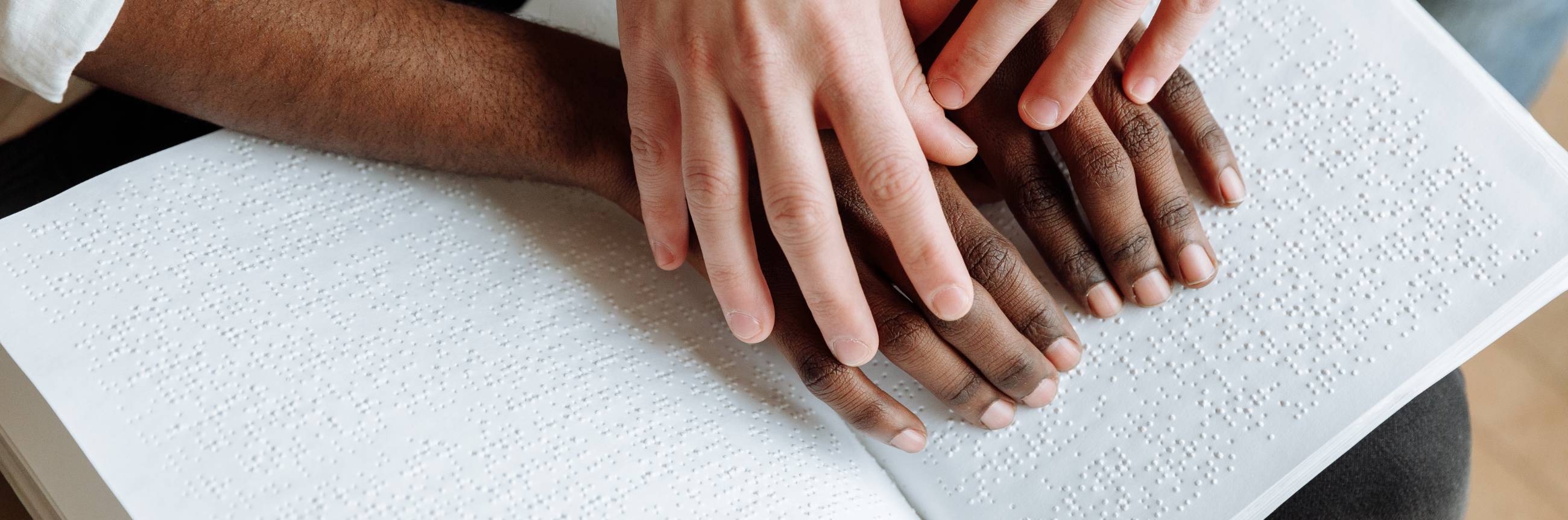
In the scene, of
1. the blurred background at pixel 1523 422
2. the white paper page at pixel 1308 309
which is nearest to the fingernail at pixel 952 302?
the white paper page at pixel 1308 309

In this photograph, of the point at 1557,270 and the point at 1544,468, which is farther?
the point at 1544,468

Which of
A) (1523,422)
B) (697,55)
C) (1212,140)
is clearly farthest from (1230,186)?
(1523,422)

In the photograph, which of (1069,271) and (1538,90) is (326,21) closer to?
(1069,271)

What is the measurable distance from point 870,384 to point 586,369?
178 mm

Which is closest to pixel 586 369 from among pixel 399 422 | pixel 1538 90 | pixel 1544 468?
pixel 399 422

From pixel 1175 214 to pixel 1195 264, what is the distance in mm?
34

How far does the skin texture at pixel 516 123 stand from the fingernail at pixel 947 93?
5cm

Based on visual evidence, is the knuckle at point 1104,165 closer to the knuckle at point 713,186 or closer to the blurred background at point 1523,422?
the knuckle at point 713,186

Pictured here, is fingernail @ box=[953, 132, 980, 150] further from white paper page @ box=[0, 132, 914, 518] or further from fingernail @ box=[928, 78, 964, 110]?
white paper page @ box=[0, 132, 914, 518]

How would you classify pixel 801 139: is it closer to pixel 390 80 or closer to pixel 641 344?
pixel 641 344

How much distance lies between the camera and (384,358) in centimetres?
59

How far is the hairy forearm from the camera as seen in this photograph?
2.05 ft

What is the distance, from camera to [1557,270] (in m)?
0.59

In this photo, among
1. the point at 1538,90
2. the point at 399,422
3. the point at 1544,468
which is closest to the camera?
the point at 399,422
